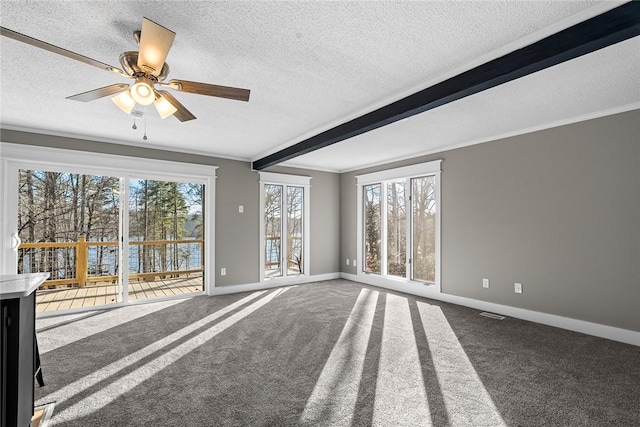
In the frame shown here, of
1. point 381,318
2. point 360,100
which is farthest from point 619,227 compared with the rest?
point 360,100

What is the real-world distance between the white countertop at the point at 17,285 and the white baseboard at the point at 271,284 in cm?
371

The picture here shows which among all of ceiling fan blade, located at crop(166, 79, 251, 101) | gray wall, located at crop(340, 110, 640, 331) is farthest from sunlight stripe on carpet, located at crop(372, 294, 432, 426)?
ceiling fan blade, located at crop(166, 79, 251, 101)

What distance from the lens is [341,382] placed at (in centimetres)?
246

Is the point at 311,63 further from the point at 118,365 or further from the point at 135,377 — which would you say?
the point at 118,365

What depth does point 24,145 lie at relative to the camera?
4.03 meters

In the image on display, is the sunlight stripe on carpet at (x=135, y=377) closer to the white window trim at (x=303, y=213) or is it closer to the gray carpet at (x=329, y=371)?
the gray carpet at (x=329, y=371)

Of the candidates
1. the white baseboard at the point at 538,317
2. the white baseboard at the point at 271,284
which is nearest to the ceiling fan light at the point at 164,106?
the white baseboard at the point at 271,284

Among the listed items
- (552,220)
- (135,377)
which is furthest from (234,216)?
(552,220)

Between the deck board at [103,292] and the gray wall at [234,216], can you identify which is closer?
the deck board at [103,292]

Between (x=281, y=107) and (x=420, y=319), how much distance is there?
9.72 ft

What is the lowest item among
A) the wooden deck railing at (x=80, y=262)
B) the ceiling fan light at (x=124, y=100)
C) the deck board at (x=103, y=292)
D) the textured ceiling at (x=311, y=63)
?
the deck board at (x=103, y=292)

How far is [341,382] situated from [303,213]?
4389 mm

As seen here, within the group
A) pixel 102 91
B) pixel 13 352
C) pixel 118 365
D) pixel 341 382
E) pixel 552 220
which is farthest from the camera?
pixel 552 220

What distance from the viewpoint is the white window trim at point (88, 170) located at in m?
3.89
